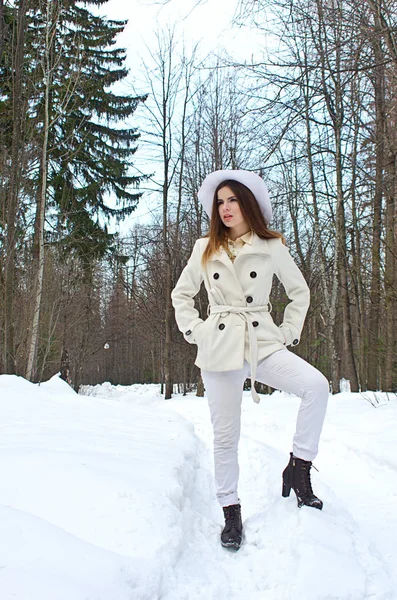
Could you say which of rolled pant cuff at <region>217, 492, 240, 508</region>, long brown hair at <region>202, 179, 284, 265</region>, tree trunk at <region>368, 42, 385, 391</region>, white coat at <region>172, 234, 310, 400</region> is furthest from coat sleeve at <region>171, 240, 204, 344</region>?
tree trunk at <region>368, 42, 385, 391</region>

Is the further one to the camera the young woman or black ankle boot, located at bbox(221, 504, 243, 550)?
the young woman

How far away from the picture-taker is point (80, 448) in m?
3.24

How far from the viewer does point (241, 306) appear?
8.57ft

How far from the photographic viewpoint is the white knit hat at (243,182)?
2746mm

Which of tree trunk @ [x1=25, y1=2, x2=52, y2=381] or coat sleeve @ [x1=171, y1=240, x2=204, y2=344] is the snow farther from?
tree trunk @ [x1=25, y1=2, x2=52, y2=381]

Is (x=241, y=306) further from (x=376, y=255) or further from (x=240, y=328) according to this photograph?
(x=376, y=255)

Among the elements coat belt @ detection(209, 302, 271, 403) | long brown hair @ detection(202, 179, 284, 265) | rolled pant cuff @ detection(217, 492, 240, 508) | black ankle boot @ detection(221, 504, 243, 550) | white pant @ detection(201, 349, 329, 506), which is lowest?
black ankle boot @ detection(221, 504, 243, 550)

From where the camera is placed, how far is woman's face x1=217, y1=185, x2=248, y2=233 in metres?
2.74

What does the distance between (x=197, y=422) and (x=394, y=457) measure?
3855mm

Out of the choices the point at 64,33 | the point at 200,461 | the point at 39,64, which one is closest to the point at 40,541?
the point at 200,461

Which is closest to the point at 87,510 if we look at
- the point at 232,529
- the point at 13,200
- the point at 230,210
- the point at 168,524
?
the point at 168,524

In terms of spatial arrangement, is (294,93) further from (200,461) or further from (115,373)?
(115,373)

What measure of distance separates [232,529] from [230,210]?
1847mm

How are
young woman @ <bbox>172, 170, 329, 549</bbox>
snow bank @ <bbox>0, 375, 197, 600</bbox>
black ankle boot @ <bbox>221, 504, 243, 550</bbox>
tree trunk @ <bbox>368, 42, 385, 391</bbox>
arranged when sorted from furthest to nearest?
tree trunk @ <bbox>368, 42, 385, 391</bbox>, young woman @ <bbox>172, 170, 329, 549</bbox>, black ankle boot @ <bbox>221, 504, 243, 550</bbox>, snow bank @ <bbox>0, 375, 197, 600</bbox>
